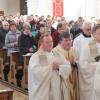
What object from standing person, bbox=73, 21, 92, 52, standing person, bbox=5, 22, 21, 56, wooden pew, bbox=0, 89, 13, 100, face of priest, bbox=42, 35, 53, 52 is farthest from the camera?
standing person, bbox=5, 22, 21, 56

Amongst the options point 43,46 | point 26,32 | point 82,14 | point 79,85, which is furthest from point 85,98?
point 82,14

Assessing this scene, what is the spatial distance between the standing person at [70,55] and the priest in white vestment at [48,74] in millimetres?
124

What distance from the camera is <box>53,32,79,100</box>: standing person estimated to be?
525 centimetres

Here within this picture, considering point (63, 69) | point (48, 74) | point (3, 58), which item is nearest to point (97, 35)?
point (63, 69)

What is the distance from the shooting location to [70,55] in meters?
5.39

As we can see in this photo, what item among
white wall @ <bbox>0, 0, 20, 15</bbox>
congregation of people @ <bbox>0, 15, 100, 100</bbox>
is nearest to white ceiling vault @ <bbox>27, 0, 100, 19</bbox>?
white wall @ <bbox>0, 0, 20, 15</bbox>

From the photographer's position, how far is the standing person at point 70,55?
525 cm

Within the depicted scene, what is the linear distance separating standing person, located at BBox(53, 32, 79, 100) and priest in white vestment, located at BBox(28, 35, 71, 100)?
124mm

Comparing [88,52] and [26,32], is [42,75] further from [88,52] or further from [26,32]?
[26,32]

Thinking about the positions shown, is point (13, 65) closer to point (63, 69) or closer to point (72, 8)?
point (63, 69)

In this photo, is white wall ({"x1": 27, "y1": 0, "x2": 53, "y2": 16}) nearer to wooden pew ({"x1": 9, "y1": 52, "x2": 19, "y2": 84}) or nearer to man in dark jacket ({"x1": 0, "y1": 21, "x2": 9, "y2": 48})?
man in dark jacket ({"x1": 0, "y1": 21, "x2": 9, "y2": 48})

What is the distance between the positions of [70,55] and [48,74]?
496 millimetres

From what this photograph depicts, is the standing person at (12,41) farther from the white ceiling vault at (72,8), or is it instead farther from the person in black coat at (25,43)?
the white ceiling vault at (72,8)

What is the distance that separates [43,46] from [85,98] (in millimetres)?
1055
